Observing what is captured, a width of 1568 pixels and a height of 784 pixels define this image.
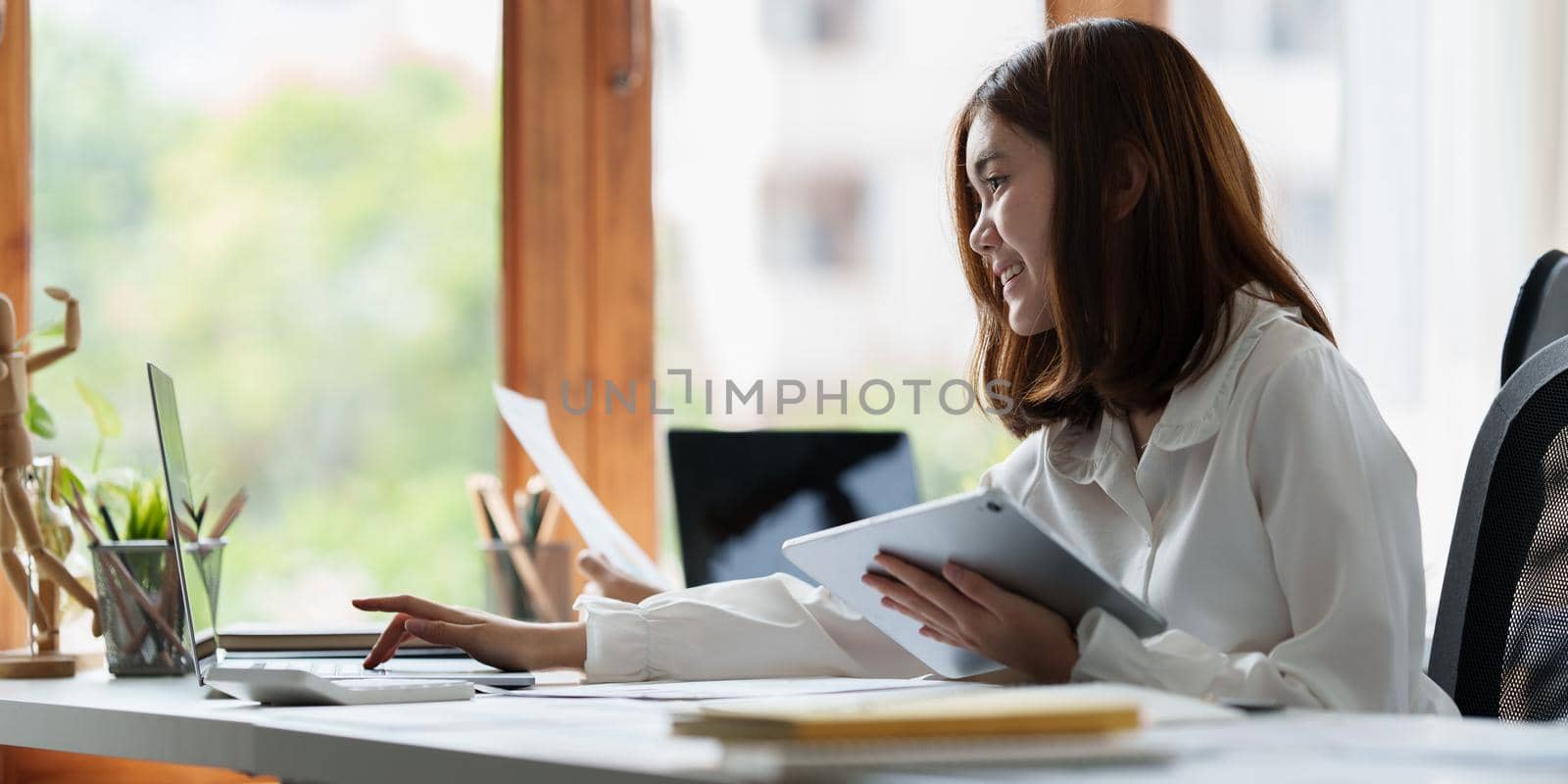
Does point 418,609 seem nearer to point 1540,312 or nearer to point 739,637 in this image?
point 739,637

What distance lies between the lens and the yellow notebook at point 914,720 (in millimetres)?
660

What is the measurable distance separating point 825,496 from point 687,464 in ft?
0.66

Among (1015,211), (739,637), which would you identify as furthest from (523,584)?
(1015,211)

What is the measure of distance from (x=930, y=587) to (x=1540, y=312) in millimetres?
738

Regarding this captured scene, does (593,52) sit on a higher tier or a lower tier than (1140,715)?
higher

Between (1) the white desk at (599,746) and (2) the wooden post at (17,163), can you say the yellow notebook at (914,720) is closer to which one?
(1) the white desk at (599,746)

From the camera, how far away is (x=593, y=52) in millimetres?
2342

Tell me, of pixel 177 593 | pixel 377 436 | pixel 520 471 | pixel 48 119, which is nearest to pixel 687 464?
pixel 520 471

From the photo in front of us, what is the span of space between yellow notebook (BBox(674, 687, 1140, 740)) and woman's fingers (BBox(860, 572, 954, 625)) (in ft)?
1.16

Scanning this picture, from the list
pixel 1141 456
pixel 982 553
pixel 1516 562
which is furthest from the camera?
pixel 1141 456

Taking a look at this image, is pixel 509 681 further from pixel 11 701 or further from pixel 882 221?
pixel 882 221

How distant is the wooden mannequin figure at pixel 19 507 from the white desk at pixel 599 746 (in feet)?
1.32

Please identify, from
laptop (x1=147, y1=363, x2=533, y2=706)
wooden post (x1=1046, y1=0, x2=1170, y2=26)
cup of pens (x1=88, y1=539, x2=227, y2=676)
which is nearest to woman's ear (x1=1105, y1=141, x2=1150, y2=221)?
laptop (x1=147, y1=363, x2=533, y2=706)

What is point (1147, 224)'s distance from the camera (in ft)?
4.18
